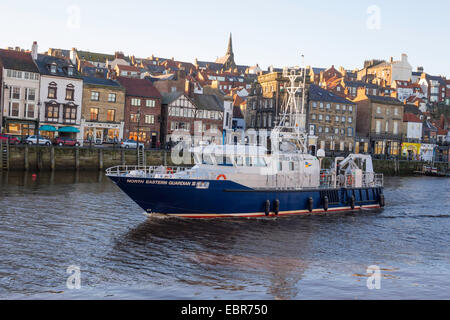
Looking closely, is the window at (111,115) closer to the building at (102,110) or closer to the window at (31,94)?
the building at (102,110)

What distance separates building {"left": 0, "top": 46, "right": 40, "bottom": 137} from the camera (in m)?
62.5

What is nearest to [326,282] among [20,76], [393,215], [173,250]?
[173,250]

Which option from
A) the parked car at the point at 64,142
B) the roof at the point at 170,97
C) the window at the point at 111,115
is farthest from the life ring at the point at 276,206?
the roof at the point at 170,97

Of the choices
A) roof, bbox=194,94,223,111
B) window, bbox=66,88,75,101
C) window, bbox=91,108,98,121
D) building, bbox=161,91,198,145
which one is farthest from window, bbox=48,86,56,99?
roof, bbox=194,94,223,111

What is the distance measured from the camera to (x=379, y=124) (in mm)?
93438

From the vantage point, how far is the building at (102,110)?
6919 cm

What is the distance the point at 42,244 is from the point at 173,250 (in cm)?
575

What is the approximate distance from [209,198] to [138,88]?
51.9m

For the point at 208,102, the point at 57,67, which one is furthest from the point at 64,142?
the point at 208,102

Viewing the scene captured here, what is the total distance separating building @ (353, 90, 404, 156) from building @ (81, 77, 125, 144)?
44.5 m

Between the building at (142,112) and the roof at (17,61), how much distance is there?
46.1 feet
